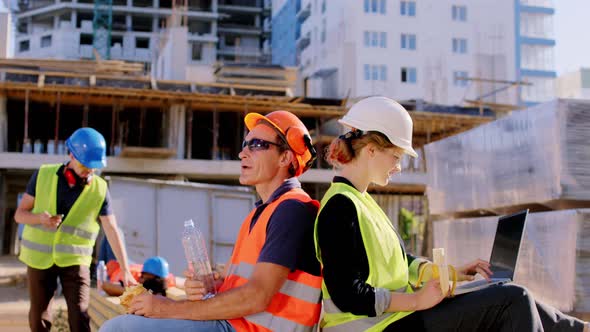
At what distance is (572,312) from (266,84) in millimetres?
24617

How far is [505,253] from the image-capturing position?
2.59 meters

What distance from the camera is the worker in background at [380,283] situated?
7.50ft

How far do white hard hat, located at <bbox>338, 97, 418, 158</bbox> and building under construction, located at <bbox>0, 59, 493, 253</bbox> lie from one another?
22.0 meters

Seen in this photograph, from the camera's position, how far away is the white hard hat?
2.53m

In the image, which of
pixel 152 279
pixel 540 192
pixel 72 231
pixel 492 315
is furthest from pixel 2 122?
pixel 492 315

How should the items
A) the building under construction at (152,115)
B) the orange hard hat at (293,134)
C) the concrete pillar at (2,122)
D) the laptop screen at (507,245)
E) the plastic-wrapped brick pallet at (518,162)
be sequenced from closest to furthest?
the laptop screen at (507,245)
the orange hard hat at (293,134)
the plastic-wrapped brick pallet at (518,162)
the building under construction at (152,115)
the concrete pillar at (2,122)

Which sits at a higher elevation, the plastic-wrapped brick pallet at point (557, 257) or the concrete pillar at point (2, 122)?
the concrete pillar at point (2, 122)

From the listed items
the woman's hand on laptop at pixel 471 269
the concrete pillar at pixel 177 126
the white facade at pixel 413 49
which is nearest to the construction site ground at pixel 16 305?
the woman's hand on laptop at pixel 471 269

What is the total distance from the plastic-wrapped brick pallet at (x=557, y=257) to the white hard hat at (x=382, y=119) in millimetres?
1855

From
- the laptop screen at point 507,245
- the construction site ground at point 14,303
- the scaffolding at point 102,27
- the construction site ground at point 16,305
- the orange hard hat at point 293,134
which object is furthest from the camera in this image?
the scaffolding at point 102,27

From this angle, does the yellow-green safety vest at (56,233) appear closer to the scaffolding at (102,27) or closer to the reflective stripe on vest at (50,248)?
the reflective stripe on vest at (50,248)

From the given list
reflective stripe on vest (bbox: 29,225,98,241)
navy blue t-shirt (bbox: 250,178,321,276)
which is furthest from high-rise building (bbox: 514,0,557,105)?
navy blue t-shirt (bbox: 250,178,321,276)

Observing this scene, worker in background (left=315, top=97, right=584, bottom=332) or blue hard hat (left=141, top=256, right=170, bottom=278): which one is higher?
worker in background (left=315, top=97, right=584, bottom=332)

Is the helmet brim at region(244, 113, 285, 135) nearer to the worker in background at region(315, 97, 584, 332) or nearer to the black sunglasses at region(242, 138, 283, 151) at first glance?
the black sunglasses at region(242, 138, 283, 151)
